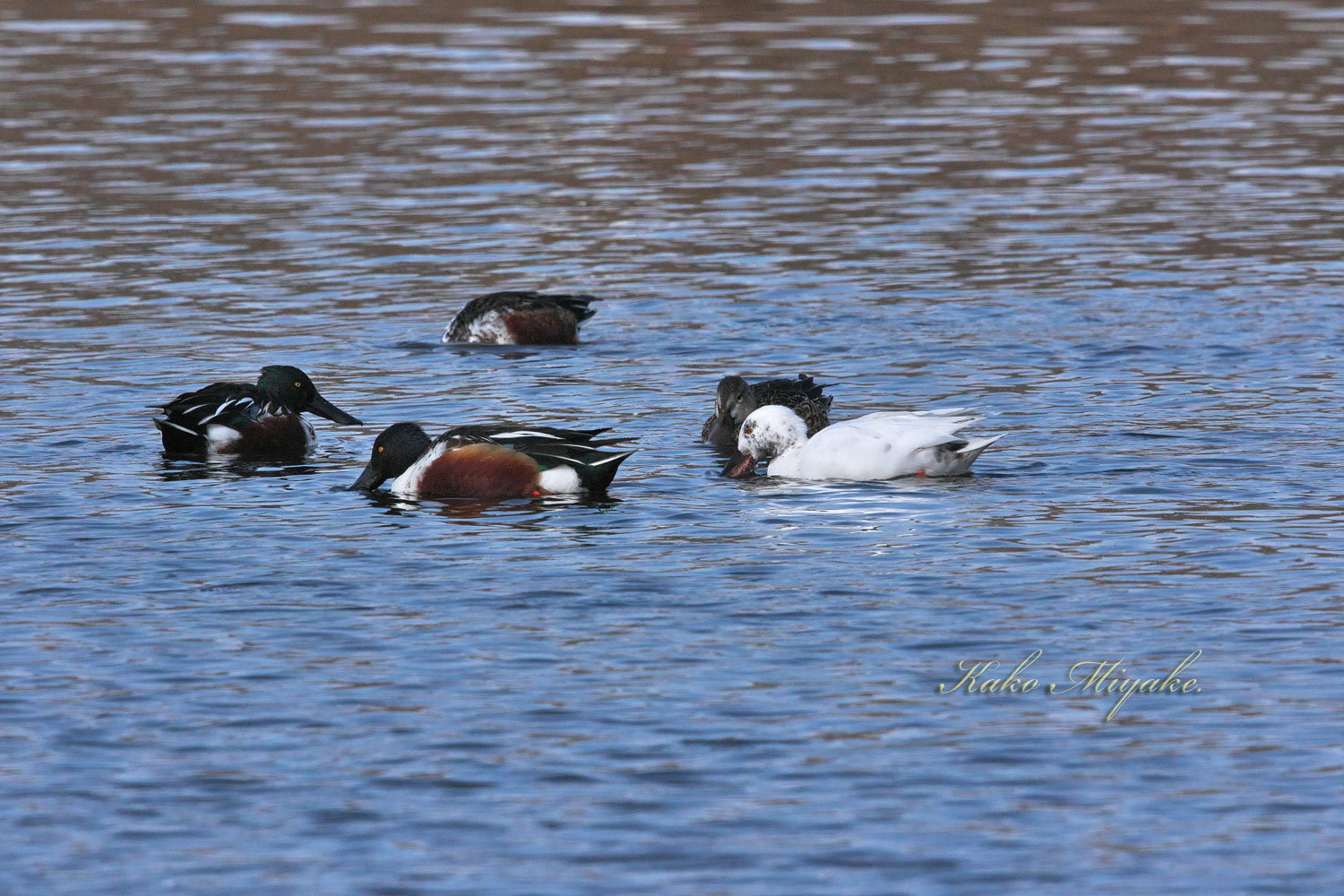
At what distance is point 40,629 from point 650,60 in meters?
29.0

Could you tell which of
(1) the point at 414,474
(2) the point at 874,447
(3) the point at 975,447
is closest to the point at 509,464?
(1) the point at 414,474

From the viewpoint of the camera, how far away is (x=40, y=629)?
10188 mm

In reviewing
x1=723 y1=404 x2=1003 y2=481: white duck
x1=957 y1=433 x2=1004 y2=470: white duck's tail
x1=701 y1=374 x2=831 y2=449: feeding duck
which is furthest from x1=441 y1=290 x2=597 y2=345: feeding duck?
x1=957 y1=433 x2=1004 y2=470: white duck's tail

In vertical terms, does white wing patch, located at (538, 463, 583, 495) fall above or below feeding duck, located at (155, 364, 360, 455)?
below

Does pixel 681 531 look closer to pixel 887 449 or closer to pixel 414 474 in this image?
pixel 887 449

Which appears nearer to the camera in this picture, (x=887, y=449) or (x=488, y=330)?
(x=887, y=449)

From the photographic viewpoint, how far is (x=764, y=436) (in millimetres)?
13633

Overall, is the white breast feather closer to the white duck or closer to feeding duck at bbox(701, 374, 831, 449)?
the white duck

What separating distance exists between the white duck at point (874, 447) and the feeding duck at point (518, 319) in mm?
5049

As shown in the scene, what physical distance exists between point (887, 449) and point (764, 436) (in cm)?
94

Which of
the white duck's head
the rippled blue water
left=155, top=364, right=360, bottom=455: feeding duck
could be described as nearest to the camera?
the rippled blue water

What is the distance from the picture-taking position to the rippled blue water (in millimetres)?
7754

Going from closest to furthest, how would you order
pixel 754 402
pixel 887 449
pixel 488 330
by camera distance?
pixel 887 449 → pixel 754 402 → pixel 488 330

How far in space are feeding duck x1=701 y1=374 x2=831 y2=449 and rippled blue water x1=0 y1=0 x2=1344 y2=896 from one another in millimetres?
309
